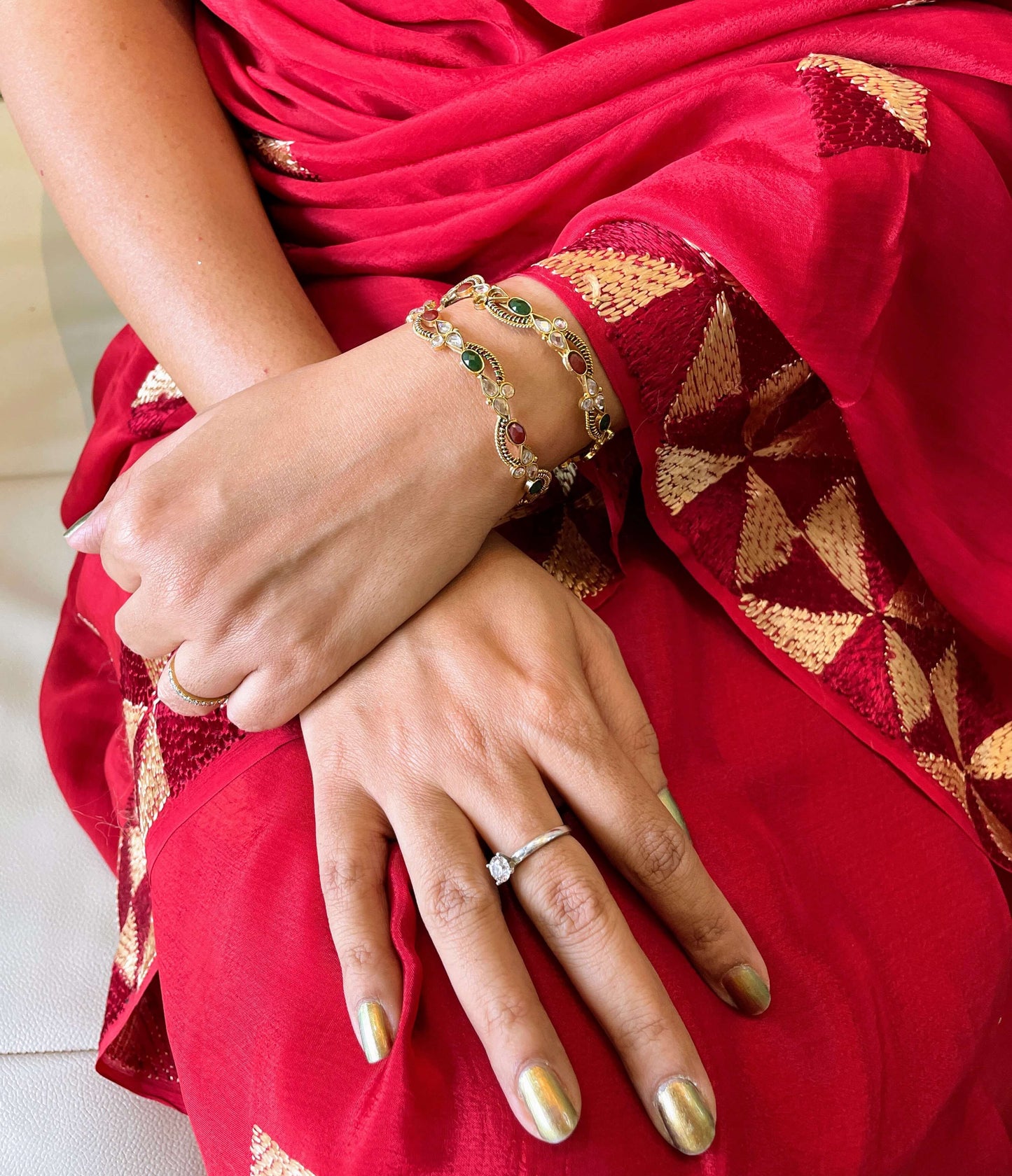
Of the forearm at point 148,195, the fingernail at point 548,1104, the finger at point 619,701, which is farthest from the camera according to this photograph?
the forearm at point 148,195

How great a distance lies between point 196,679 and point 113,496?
0.37 ft

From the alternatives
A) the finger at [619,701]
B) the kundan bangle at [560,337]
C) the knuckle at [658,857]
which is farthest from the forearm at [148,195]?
the knuckle at [658,857]

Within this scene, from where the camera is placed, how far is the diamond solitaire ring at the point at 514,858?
44 cm

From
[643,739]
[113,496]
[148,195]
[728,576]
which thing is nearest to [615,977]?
[643,739]

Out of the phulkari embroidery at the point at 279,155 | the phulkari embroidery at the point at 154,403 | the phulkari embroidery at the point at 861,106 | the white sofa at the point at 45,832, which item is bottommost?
the white sofa at the point at 45,832

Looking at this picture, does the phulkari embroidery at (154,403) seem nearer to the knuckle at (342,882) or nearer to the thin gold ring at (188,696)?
the thin gold ring at (188,696)

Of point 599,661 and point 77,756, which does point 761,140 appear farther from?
point 77,756

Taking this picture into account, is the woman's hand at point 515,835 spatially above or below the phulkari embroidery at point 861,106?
below

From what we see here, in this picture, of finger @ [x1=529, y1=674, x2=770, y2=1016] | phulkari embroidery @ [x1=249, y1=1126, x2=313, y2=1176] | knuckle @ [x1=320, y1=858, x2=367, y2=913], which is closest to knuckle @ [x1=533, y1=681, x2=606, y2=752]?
finger @ [x1=529, y1=674, x2=770, y2=1016]

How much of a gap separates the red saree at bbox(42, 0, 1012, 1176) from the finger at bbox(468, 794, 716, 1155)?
0.02 metres

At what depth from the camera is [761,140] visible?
52cm

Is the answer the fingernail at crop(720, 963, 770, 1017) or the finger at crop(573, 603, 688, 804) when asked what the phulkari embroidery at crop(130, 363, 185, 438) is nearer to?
the finger at crop(573, 603, 688, 804)

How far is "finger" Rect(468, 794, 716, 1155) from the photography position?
0.40 meters

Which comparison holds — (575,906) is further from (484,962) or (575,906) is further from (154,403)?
(154,403)
